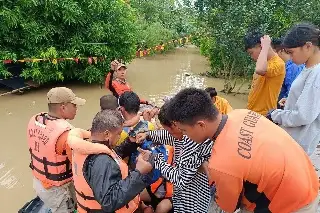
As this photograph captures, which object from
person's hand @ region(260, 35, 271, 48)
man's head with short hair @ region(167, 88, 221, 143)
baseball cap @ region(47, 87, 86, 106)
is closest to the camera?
man's head with short hair @ region(167, 88, 221, 143)

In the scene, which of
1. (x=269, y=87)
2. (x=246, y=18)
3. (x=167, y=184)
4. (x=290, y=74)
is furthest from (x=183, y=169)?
(x=246, y=18)

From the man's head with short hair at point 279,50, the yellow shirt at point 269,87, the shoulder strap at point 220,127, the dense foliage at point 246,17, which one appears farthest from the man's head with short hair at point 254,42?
the dense foliage at point 246,17

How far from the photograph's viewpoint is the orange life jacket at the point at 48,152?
10.0 feet

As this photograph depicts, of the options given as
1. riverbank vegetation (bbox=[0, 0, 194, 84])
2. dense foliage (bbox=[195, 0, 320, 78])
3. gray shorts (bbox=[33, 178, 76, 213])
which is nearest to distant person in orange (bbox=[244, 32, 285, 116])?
gray shorts (bbox=[33, 178, 76, 213])

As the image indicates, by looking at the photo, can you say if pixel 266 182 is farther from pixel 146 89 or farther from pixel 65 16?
pixel 146 89

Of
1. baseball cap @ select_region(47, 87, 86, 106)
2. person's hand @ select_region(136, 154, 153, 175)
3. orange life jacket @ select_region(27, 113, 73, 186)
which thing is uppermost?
baseball cap @ select_region(47, 87, 86, 106)

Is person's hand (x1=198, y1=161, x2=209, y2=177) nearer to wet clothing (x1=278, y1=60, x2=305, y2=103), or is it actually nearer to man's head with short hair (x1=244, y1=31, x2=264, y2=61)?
man's head with short hair (x1=244, y1=31, x2=264, y2=61)

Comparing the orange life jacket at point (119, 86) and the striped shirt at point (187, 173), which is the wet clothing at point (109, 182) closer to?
the striped shirt at point (187, 173)

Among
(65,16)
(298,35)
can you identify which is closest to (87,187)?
(298,35)

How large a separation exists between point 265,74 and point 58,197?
2.49 meters

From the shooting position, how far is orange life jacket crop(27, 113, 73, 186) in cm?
306

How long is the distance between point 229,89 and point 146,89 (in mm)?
2489

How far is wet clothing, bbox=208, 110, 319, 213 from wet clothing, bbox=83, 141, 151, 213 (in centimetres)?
61

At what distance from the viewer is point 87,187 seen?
2.47 metres
